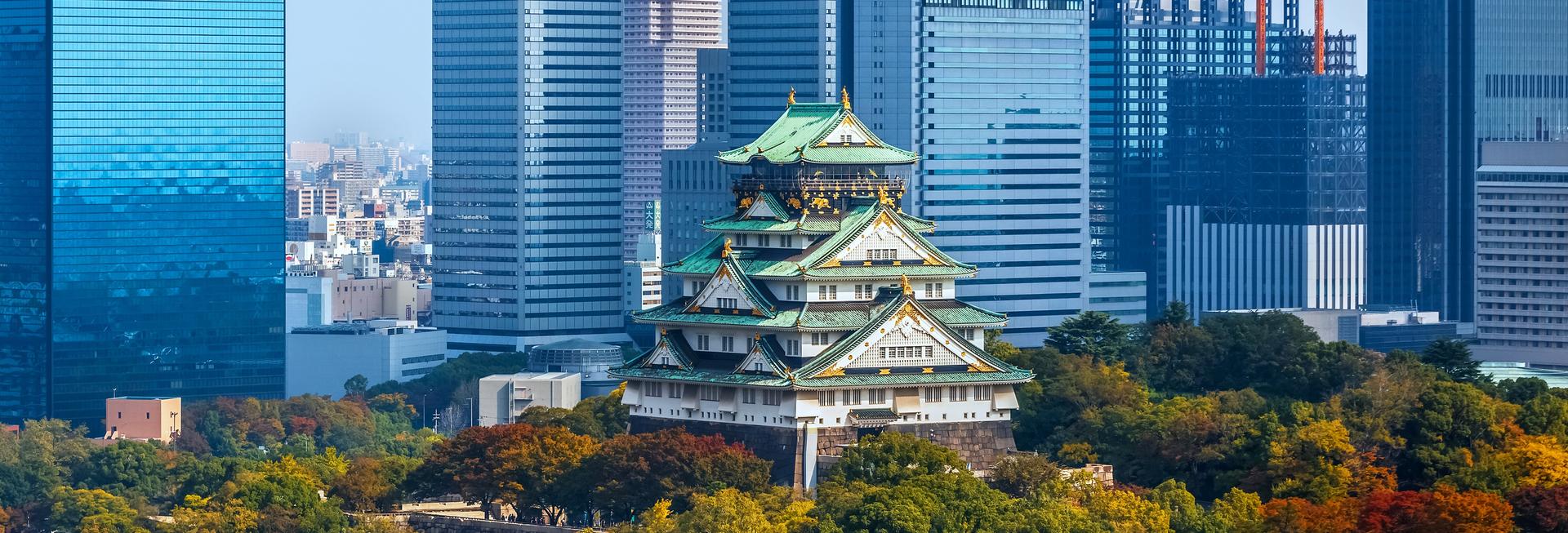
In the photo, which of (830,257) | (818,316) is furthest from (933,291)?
(818,316)

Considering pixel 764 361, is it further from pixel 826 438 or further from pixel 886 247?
pixel 886 247

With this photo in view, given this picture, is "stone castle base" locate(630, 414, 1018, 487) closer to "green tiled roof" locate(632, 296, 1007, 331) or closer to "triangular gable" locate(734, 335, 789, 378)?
"triangular gable" locate(734, 335, 789, 378)

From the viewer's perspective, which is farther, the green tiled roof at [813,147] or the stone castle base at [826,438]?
the green tiled roof at [813,147]

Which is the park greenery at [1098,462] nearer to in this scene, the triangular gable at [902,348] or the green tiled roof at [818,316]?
the triangular gable at [902,348]

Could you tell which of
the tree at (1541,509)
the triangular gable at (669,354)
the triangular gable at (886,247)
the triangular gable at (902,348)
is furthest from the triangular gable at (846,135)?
the tree at (1541,509)

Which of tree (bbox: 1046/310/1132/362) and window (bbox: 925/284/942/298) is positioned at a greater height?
window (bbox: 925/284/942/298)

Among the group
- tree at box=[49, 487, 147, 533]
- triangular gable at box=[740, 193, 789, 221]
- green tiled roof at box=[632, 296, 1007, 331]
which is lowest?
tree at box=[49, 487, 147, 533]

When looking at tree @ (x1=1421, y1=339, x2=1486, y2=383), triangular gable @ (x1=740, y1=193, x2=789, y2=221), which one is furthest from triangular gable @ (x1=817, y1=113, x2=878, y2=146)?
tree @ (x1=1421, y1=339, x2=1486, y2=383)
